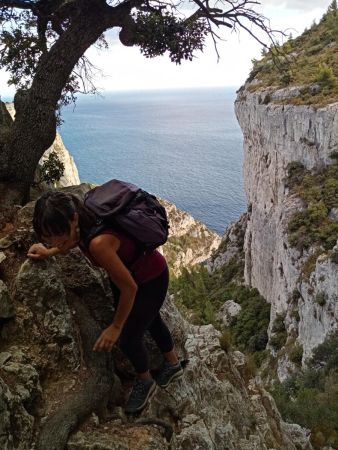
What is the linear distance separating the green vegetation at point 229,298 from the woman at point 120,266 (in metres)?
27.9

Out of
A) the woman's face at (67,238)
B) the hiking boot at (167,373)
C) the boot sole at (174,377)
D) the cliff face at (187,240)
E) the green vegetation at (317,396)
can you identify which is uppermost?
the woman's face at (67,238)

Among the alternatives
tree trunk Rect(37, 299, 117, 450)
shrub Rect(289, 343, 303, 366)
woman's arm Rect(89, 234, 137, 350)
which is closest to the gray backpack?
woman's arm Rect(89, 234, 137, 350)

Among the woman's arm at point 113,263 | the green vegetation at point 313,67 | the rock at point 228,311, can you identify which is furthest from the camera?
the rock at point 228,311

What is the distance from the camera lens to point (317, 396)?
839 inches

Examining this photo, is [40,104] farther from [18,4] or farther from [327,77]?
[327,77]

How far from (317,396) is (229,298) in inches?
1359

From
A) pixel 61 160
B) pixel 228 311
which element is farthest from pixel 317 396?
pixel 228 311

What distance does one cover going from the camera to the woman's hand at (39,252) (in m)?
5.54

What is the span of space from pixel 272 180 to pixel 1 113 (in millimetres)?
42177

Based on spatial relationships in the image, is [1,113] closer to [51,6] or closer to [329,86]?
[51,6]

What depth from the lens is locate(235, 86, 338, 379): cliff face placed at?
99.4 feet

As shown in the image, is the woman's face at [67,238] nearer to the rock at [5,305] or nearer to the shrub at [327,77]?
the rock at [5,305]

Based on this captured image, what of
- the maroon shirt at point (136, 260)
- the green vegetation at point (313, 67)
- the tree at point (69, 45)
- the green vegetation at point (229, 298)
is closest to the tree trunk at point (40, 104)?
the tree at point (69, 45)

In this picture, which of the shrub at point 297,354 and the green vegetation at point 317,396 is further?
the shrub at point 297,354
